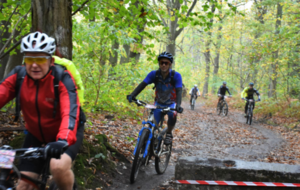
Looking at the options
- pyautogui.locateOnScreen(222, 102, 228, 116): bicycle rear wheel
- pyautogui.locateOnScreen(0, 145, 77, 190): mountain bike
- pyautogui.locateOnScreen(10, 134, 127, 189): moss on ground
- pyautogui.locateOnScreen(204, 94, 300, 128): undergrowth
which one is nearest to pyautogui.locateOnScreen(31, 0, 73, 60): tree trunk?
pyautogui.locateOnScreen(10, 134, 127, 189): moss on ground

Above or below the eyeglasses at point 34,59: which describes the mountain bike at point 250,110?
below

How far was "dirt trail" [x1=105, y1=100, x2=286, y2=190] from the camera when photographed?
202 inches

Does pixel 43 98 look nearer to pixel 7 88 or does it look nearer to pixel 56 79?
pixel 56 79

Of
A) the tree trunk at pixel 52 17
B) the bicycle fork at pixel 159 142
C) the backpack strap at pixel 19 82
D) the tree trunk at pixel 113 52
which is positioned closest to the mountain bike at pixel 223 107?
the tree trunk at pixel 113 52

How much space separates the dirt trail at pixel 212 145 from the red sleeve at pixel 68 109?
A: 110 inches

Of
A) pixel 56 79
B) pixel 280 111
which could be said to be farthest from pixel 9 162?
pixel 280 111

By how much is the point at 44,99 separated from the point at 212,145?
8325 mm

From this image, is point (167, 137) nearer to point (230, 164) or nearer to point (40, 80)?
point (230, 164)

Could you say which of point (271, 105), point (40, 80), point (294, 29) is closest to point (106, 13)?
point (40, 80)

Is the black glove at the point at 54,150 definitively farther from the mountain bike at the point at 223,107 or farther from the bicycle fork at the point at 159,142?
the mountain bike at the point at 223,107

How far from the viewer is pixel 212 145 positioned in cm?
968

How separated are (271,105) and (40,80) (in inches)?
690

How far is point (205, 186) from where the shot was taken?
15.2 ft

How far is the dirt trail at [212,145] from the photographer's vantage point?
5140 mm
